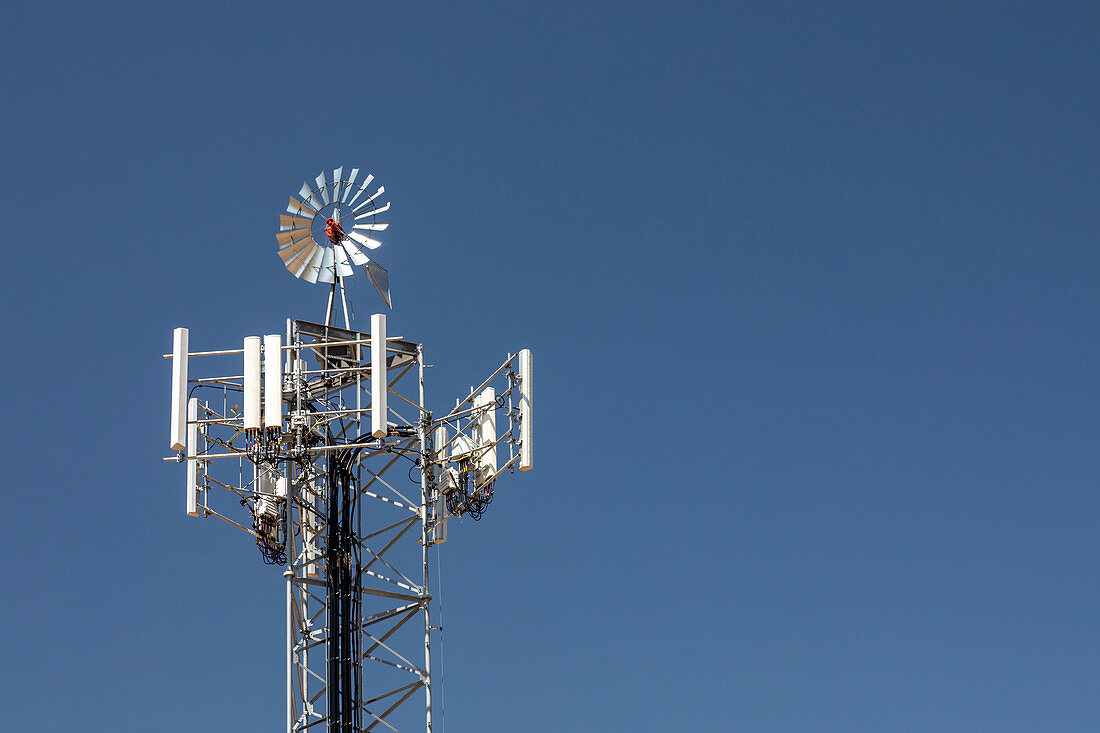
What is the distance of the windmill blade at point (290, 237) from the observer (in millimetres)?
45469

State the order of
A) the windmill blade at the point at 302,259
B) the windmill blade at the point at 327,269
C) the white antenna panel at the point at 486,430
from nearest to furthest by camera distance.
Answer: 1. the white antenna panel at the point at 486,430
2. the windmill blade at the point at 327,269
3. the windmill blade at the point at 302,259

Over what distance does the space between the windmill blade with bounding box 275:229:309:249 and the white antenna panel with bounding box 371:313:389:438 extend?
5.57 m

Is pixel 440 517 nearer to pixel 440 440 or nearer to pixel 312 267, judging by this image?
pixel 440 440

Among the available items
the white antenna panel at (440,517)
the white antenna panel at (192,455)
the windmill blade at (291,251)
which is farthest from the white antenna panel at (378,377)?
the windmill blade at (291,251)

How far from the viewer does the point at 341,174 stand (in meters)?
46.1

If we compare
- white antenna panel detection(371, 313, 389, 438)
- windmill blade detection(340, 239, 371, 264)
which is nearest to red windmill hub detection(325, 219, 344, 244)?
windmill blade detection(340, 239, 371, 264)

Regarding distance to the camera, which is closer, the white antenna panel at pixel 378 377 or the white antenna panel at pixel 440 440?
the white antenna panel at pixel 378 377

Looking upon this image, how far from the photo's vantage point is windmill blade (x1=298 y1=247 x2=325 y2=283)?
45250 millimetres

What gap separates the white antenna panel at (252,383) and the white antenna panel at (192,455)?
1647 mm

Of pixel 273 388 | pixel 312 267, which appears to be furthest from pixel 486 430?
pixel 312 267

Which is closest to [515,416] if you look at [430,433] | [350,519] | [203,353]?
[430,433]

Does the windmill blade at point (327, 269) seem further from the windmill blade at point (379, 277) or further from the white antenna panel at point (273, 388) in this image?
the white antenna panel at point (273, 388)

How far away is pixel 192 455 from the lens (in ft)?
136

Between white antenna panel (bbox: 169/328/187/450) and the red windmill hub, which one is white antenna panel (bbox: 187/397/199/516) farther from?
the red windmill hub
